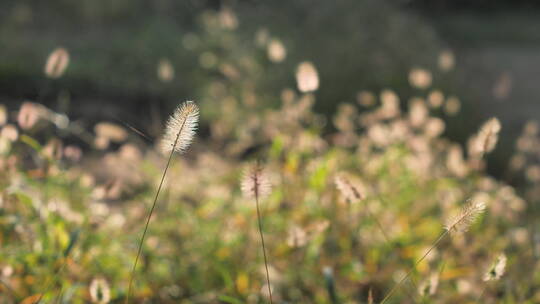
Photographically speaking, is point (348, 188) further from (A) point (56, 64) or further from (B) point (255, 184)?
(A) point (56, 64)

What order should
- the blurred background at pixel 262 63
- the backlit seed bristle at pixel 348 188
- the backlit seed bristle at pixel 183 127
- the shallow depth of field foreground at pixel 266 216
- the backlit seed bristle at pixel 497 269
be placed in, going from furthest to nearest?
the blurred background at pixel 262 63 < the shallow depth of field foreground at pixel 266 216 < the backlit seed bristle at pixel 348 188 < the backlit seed bristle at pixel 497 269 < the backlit seed bristle at pixel 183 127

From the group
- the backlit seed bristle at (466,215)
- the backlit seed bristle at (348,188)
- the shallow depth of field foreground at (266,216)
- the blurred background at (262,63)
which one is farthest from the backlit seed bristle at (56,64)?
the blurred background at (262,63)

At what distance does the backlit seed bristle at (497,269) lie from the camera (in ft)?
4.47

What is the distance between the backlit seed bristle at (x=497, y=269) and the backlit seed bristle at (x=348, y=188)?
0.33 m

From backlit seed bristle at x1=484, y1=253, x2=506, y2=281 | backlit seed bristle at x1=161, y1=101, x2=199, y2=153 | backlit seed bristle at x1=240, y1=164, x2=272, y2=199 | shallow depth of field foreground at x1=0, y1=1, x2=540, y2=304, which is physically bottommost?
backlit seed bristle at x1=484, y1=253, x2=506, y2=281

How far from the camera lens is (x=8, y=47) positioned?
20.5 feet

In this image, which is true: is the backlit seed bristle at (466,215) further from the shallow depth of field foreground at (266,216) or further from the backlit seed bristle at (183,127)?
the backlit seed bristle at (183,127)

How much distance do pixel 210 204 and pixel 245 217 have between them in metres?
0.20

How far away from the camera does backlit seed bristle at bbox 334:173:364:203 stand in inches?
58.3

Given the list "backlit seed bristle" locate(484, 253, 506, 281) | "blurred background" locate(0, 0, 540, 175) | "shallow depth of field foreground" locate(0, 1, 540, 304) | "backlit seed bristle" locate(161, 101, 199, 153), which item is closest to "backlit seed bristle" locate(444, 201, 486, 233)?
"shallow depth of field foreground" locate(0, 1, 540, 304)

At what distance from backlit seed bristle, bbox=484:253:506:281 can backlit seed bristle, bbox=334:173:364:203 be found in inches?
12.9

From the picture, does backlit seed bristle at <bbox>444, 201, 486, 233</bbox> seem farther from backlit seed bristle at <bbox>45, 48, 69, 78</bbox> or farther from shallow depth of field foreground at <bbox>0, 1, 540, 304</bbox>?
backlit seed bristle at <bbox>45, 48, 69, 78</bbox>

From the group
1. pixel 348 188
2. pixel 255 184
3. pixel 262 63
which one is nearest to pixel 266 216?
pixel 348 188

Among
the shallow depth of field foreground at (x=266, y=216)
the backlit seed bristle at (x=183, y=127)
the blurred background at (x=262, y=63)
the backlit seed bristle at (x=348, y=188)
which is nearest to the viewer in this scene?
the backlit seed bristle at (x=183, y=127)
